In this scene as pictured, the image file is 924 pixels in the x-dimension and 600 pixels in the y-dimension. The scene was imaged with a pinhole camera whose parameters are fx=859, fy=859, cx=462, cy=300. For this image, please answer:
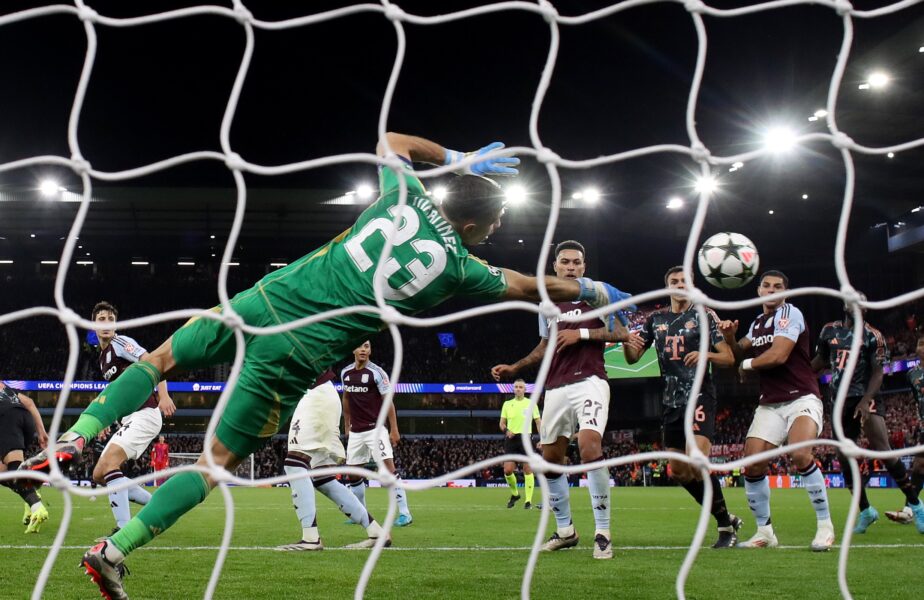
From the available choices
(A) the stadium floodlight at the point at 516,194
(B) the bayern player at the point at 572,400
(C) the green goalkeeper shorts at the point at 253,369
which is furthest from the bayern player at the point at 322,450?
(A) the stadium floodlight at the point at 516,194

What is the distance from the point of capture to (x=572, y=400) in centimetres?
639

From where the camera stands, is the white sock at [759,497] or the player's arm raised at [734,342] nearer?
the player's arm raised at [734,342]

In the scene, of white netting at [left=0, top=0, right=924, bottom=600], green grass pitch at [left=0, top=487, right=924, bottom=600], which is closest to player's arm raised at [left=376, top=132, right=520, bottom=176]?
A: white netting at [left=0, top=0, right=924, bottom=600]

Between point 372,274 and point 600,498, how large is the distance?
3173mm

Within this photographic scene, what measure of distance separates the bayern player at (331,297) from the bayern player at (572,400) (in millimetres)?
2484

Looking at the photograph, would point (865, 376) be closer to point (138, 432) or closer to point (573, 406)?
point (573, 406)

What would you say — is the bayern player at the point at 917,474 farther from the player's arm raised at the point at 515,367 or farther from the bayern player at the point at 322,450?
the bayern player at the point at 322,450

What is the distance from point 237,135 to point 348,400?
18.7m

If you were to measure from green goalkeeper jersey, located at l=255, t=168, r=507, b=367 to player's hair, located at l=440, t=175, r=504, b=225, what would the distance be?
0.06m

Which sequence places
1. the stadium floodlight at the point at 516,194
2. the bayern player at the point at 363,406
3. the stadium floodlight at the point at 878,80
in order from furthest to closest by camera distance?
the stadium floodlight at the point at 516,194
the stadium floodlight at the point at 878,80
the bayern player at the point at 363,406

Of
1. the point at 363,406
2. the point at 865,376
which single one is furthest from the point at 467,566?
the point at 865,376

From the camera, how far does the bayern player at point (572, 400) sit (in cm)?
614

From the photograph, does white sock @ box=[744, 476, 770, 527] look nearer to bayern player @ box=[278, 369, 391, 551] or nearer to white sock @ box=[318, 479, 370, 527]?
bayern player @ box=[278, 369, 391, 551]

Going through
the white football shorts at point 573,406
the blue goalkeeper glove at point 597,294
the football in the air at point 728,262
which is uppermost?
the football in the air at point 728,262
